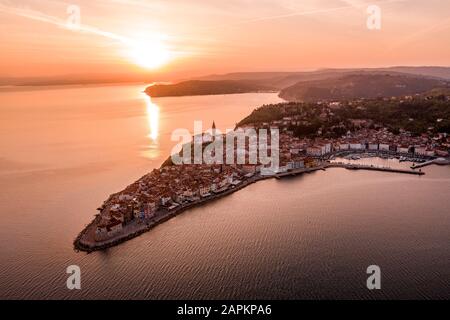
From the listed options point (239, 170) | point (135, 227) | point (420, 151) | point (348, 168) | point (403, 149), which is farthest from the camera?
point (403, 149)

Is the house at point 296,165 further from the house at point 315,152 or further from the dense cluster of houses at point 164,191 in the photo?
the house at point 315,152

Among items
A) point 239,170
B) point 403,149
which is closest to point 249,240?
point 239,170

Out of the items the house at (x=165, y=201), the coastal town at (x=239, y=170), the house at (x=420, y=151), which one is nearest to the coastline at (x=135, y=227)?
the coastal town at (x=239, y=170)

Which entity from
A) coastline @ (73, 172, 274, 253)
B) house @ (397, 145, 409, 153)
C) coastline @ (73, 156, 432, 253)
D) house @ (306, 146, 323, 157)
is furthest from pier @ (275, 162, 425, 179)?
coastline @ (73, 172, 274, 253)

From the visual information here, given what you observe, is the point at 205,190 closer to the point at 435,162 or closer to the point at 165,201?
the point at 165,201

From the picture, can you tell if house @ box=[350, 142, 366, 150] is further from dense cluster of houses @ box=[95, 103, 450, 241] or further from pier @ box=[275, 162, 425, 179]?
pier @ box=[275, 162, 425, 179]

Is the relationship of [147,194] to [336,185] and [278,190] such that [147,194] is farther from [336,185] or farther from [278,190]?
[336,185]
